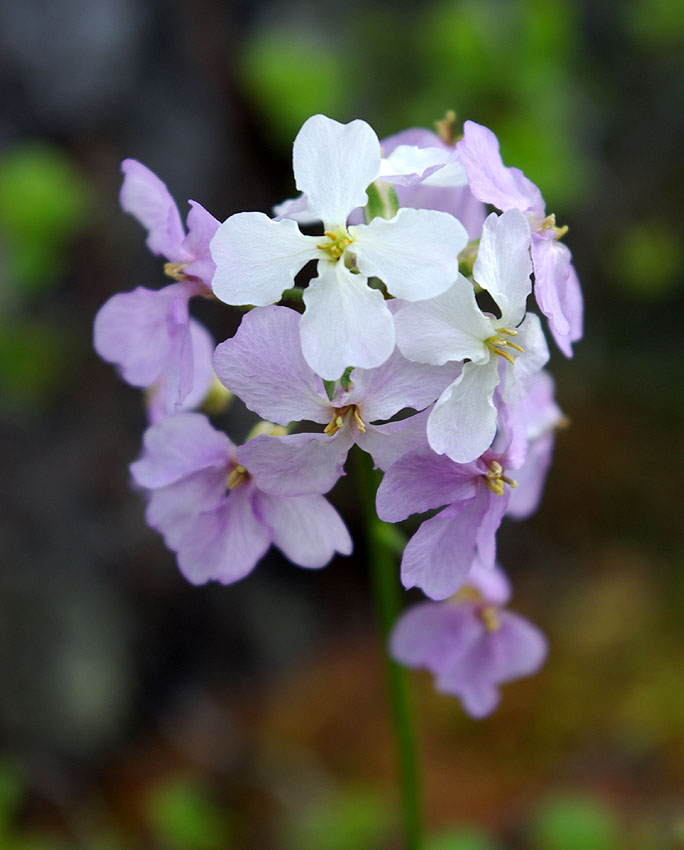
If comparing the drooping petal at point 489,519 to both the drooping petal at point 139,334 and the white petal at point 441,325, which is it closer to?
the white petal at point 441,325

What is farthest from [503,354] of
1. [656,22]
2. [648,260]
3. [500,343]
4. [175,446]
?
[656,22]

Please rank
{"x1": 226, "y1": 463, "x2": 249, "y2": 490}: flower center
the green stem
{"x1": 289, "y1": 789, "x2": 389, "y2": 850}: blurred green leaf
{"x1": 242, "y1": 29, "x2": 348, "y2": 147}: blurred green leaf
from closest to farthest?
{"x1": 226, "y1": 463, "x2": 249, "y2": 490}: flower center
the green stem
{"x1": 289, "y1": 789, "x2": 389, "y2": 850}: blurred green leaf
{"x1": 242, "y1": 29, "x2": 348, "y2": 147}: blurred green leaf

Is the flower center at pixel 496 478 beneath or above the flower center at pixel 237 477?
above

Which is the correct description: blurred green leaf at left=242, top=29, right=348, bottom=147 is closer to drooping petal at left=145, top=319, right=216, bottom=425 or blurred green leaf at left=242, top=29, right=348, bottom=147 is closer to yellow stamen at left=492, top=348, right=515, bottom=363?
drooping petal at left=145, top=319, right=216, bottom=425

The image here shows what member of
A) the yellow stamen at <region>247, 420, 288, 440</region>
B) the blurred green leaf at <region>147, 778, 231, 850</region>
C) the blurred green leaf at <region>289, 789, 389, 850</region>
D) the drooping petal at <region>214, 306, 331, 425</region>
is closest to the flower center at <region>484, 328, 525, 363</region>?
the drooping petal at <region>214, 306, 331, 425</region>

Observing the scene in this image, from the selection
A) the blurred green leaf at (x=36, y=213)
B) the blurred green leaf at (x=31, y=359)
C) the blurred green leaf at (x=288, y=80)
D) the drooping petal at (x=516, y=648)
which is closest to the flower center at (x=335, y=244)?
the drooping petal at (x=516, y=648)

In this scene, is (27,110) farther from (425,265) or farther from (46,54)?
(425,265)

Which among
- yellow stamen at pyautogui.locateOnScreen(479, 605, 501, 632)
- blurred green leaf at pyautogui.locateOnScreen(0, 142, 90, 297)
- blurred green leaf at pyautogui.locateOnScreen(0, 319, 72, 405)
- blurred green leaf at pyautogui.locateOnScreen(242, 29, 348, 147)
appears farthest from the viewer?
blurred green leaf at pyautogui.locateOnScreen(242, 29, 348, 147)
